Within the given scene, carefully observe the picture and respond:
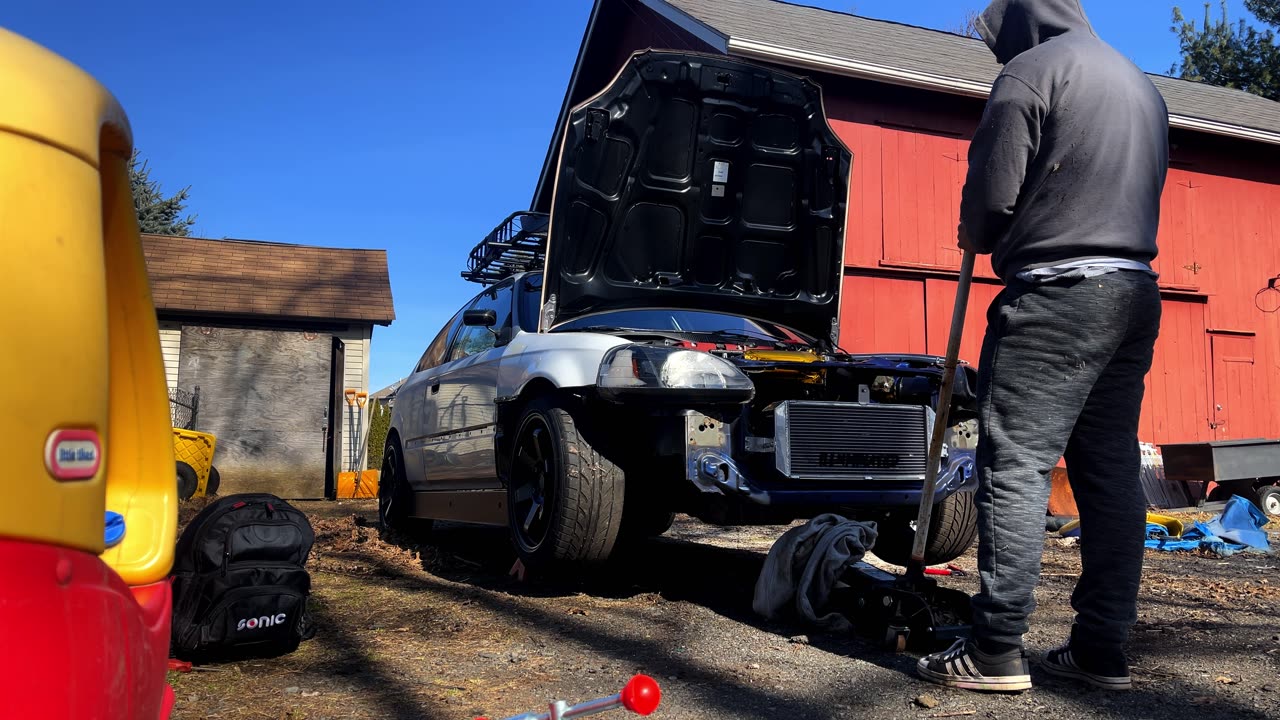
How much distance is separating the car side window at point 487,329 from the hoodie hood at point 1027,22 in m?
3.14

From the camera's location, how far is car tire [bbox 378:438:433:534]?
7.26 metres

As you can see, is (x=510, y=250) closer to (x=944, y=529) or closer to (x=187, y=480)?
(x=944, y=529)

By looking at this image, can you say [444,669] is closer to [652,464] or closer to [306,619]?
A: [306,619]

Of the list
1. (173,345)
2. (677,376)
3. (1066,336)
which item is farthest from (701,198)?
(173,345)

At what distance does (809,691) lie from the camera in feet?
9.81

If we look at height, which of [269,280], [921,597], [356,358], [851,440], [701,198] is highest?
[269,280]

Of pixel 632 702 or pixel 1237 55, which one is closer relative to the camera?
pixel 632 702

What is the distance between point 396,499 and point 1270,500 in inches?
345

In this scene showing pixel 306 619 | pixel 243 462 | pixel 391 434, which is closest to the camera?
pixel 306 619

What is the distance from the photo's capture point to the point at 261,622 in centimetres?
338

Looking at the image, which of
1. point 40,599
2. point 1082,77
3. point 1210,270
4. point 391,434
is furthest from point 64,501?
point 1210,270

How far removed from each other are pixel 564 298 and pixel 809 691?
2.78m

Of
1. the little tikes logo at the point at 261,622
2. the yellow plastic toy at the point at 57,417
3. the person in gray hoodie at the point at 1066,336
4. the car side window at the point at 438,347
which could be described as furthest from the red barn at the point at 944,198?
the yellow plastic toy at the point at 57,417

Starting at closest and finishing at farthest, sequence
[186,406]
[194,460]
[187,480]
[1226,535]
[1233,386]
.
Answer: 1. [1226,535]
2. [187,480]
3. [194,460]
4. [1233,386]
5. [186,406]
